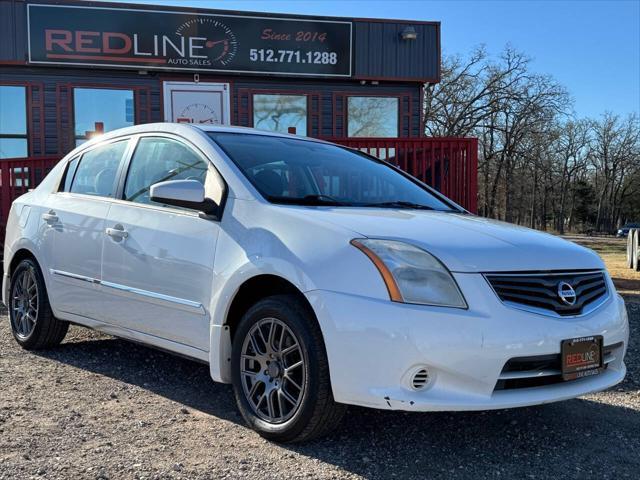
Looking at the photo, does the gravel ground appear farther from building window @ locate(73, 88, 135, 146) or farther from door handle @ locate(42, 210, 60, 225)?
building window @ locate(73, 88, 135, 146)

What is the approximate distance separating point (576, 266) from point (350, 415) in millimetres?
1507

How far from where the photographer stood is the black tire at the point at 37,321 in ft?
16.3

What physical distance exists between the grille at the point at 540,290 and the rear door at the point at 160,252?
5.10ft

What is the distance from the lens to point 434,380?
2.85 metres

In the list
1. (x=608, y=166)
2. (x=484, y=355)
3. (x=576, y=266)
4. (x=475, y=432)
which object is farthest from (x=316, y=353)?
(x=608, y=166)

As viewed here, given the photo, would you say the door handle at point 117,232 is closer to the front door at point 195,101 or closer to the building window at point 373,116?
the front door at point 195,101

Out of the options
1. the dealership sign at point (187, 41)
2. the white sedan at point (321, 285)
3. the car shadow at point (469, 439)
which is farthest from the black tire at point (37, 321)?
the dealership sign at point (187, 41)

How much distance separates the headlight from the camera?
9.37 ft

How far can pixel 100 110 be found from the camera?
11570mm

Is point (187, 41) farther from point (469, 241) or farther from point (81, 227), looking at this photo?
point (469, 241)

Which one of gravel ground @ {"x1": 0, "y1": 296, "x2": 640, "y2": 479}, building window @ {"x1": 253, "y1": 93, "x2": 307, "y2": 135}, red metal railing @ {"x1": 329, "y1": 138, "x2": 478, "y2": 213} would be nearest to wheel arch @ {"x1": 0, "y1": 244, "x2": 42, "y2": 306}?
gravel ground @ {"x1": 0, "y1": 296, "x2": 640, "y2": 479}

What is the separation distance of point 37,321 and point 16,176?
495cm

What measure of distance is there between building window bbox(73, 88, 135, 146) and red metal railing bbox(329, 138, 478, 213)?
485 cm

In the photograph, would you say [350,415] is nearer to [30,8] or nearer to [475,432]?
[475,432]
